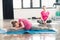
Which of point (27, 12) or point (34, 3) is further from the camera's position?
point (34, 3)

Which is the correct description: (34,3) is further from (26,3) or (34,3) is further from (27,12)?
(27,12)

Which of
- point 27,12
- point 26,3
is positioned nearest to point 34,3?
point 26,3

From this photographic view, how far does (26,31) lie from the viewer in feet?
8.23

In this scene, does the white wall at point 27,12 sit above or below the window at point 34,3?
below

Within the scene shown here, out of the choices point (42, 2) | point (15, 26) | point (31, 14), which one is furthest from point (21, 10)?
point (15, 26)

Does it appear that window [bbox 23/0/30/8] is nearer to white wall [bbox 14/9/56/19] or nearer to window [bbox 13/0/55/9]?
window [bbox 13/0/55/9]

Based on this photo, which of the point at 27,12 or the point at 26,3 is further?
the point at 26,3

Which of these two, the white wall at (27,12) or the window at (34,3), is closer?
the white wall at (27,12)

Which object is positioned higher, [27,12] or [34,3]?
[34,3]

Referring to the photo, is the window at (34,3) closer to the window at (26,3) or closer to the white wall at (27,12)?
the window at (26,3)

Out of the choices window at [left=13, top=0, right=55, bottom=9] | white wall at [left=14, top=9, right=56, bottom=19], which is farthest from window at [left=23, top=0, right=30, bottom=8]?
white wall at [left=14, top=9, right=56, bottom=19]

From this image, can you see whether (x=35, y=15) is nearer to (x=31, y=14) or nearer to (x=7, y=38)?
(x=31, y=14)

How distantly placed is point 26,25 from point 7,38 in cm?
45

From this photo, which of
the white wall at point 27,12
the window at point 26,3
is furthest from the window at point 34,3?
the white wall at point 27,12
